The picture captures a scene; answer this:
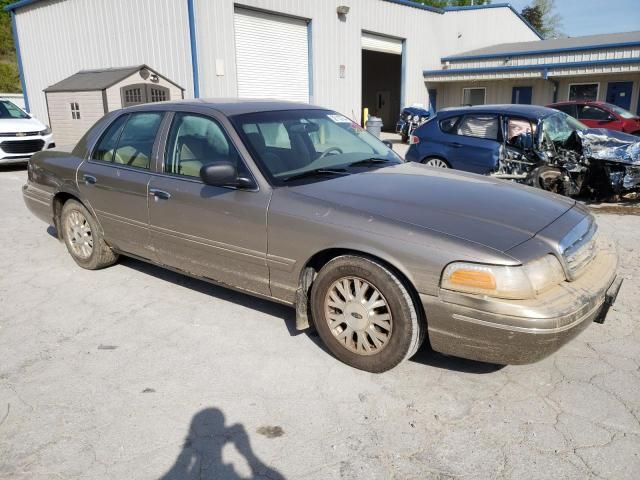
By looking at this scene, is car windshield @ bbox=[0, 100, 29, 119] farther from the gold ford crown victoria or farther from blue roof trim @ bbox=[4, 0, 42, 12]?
the gold ford crown victoria

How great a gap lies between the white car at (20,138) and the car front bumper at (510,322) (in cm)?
1183

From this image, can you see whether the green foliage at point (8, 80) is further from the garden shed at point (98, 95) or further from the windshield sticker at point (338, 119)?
the windshield sticker at point (338, 119)

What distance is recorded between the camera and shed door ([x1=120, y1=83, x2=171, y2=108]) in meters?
12.4

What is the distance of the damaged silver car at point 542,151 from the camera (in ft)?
24.7

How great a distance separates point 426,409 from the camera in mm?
2836

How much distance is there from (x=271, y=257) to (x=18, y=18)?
64.9 feet

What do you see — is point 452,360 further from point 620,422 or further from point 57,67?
point 57,67

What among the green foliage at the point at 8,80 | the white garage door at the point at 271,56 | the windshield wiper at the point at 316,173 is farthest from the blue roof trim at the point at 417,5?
the green foliage at the point at 8,80

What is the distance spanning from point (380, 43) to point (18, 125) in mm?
13312

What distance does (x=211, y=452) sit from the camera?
2525mm

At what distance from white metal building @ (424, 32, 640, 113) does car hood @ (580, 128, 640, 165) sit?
1375cm

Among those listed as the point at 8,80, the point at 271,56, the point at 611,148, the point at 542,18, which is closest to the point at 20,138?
the point at 271,56

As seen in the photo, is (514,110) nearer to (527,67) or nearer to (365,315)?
(365,315)

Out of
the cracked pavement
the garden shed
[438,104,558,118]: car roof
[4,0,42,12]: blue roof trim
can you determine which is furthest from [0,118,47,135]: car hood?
[438,104,558,118]: car roof
